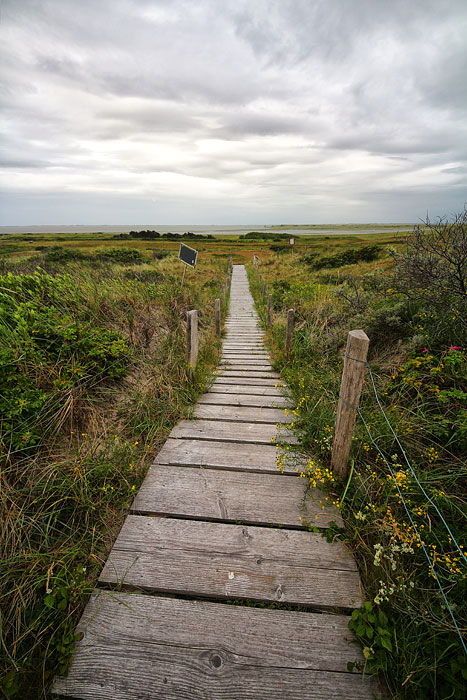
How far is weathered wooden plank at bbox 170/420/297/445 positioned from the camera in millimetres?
3121

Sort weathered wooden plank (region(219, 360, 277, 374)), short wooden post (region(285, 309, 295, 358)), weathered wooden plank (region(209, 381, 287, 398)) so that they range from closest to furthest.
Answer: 1. weathered wooden plank (region(209, 381, 287, 398))
2. weathered wooden plank (region(219, 360, 277, 374))
3. short wooden post (region(285, 309, 295, 358))

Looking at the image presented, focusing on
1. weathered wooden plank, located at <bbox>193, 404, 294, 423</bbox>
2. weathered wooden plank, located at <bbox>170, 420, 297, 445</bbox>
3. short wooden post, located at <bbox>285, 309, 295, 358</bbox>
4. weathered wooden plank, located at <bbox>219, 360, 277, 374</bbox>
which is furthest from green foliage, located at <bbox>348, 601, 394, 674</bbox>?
short wooden post, located at <bbox>285, 309, 295, 358</bbox>

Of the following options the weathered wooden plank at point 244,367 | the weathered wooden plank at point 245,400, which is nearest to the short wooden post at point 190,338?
the weathered wooden plank at point 245,400

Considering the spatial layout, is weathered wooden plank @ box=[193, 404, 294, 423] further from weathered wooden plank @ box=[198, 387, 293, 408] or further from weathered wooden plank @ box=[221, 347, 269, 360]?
weathered wooden plank @ box=[221, 347, 269, 360]

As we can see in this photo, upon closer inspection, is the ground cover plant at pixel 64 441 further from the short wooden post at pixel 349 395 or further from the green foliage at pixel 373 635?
the short wooden post at pixel 349 395

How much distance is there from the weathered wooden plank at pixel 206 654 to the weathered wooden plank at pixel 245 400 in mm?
2524

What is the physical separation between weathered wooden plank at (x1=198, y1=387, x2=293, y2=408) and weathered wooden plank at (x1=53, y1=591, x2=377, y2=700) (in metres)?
2.52

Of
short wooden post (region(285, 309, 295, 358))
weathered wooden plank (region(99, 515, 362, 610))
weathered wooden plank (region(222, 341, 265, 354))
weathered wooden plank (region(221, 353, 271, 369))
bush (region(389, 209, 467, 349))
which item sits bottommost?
weathered wooden plank (region(222, 341, 265, 354))

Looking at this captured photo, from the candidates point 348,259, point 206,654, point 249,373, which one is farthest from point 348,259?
point 206,654

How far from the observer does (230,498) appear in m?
2.33

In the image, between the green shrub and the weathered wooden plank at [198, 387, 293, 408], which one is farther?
the green shrub

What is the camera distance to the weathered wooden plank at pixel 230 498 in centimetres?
217

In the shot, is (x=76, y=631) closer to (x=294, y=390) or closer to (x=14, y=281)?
(x=294, y=390)

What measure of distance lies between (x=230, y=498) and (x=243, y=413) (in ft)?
4.89
